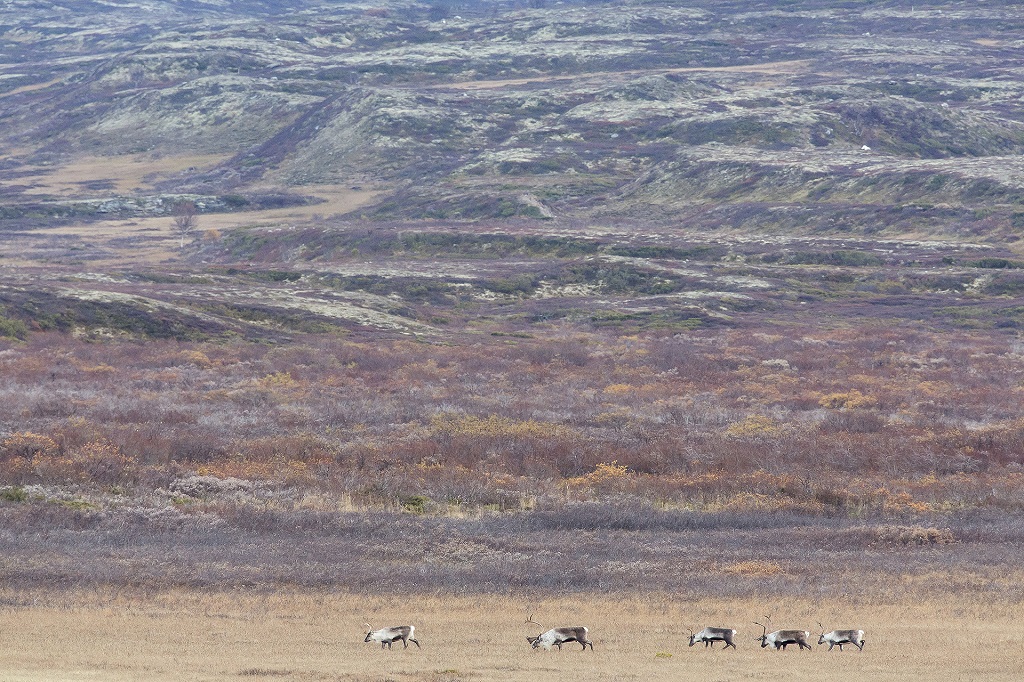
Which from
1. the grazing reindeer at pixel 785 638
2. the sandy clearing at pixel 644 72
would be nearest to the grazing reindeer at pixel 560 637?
the grazing reindeer at pixel 785 638

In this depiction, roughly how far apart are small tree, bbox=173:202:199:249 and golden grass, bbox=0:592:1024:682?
257 ft

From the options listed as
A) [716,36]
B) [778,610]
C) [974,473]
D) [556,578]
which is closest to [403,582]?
[556,578]

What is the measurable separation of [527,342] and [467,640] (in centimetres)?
3526

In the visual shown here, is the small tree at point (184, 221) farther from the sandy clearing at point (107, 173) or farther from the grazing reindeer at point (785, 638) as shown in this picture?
the grazing reindeer at point (785, 638)

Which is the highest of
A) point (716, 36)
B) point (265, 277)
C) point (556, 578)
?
point (716, 36)

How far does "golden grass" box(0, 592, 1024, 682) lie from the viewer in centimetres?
1081

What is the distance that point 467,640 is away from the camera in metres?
12.1

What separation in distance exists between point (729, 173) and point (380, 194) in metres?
34.1

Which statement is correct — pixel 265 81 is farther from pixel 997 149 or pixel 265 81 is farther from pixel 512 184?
pixel 997 149

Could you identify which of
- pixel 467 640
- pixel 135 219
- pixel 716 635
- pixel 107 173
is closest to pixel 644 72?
pixel 107 173

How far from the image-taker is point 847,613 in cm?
1320

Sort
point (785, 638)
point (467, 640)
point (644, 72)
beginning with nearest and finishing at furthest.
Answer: point (785, 638), point (467, 640), point (644, 72)

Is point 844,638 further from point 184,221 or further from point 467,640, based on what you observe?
point 184,221

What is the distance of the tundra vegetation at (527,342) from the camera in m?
16.8
